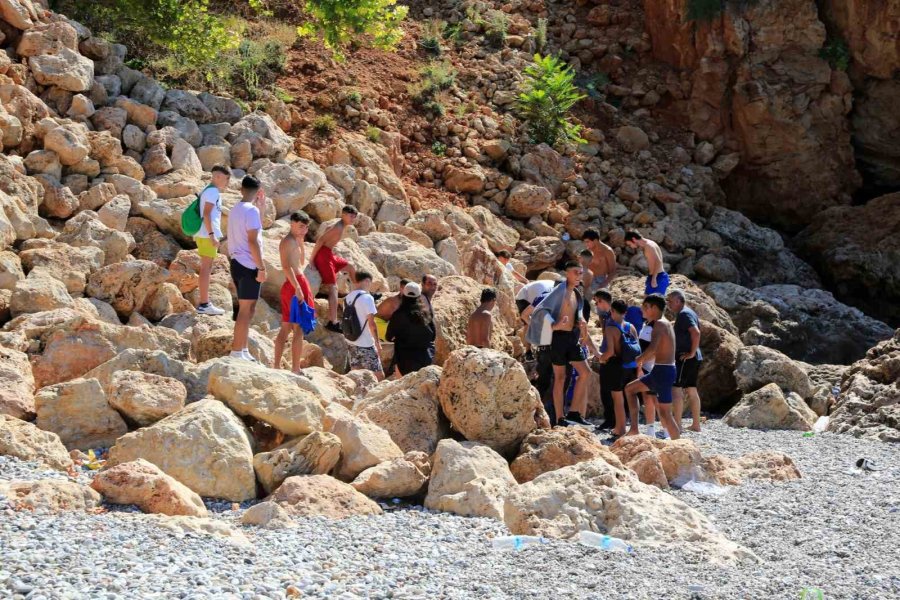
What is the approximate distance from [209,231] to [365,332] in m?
1.87

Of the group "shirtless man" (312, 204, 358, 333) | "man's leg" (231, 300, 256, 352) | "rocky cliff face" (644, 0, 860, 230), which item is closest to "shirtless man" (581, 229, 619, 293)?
"shirtless man" (312, 204, 358, 333)

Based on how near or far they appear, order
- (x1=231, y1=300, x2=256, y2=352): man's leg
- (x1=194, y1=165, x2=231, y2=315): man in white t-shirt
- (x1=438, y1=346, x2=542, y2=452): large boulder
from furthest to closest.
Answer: (x1=194, y1=165, x2=231, y2=315): man in white t-shirt
(x1=231, y1=300, x2=256, y2=352): man's leg
(x1=438, y1=346, x2=542, y2=452): large boulder

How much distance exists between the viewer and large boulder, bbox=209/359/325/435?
7.49 m

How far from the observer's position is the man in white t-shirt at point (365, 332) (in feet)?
33.5

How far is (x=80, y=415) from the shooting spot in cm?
762

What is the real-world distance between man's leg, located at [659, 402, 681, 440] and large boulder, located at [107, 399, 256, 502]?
404 centimetres

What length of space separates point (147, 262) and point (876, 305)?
14.2m

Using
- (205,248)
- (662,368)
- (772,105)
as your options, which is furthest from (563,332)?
(772,105)

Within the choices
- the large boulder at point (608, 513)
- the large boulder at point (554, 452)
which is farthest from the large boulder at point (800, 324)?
the large boulder at point (608, 513)

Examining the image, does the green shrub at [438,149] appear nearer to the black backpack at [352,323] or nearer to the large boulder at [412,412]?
the black backpack at [352,323]

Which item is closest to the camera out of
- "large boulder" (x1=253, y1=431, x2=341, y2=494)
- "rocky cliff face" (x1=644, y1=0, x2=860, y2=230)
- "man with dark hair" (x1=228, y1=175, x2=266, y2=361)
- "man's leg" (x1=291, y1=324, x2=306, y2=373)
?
"large boulder" (x1=253, y1=431, x2=341, y2=494)

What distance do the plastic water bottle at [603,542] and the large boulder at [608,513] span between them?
0.07 m

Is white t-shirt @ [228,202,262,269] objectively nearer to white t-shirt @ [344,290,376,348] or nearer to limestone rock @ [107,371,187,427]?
white t-shirt @ [344,290,376,348]

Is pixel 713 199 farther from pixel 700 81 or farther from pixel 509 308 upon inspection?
pixel 509 308
